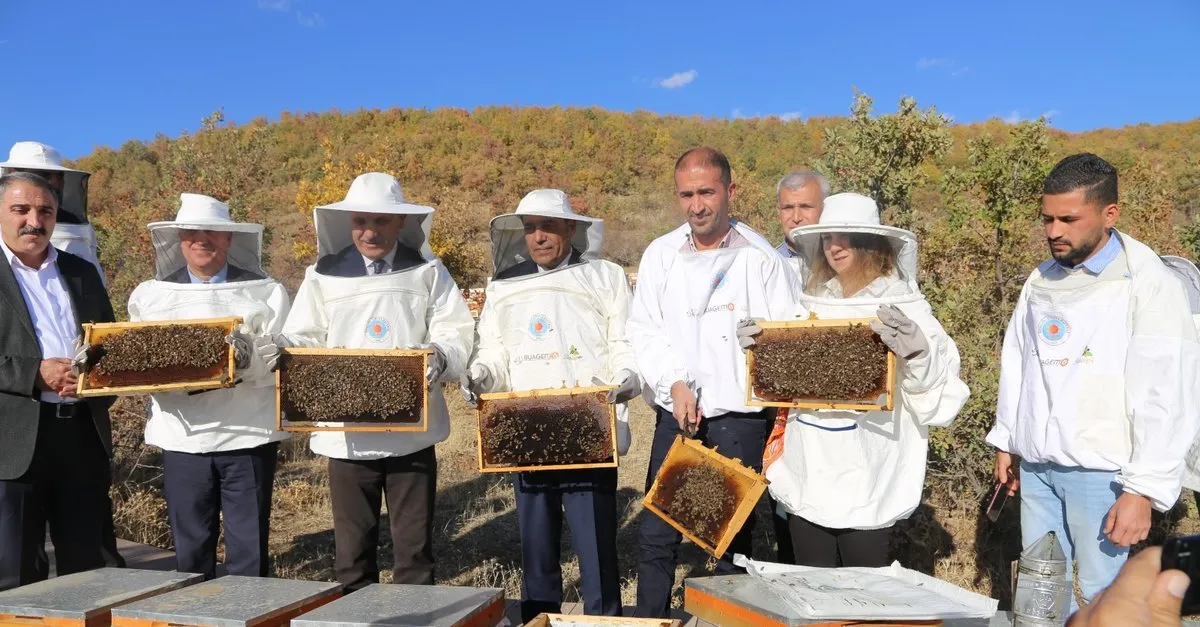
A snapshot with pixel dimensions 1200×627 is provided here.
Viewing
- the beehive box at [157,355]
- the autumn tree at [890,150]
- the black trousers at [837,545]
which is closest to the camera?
the black trousers at [837,545]

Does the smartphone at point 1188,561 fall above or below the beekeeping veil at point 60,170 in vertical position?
below

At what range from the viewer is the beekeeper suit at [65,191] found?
6059 mm

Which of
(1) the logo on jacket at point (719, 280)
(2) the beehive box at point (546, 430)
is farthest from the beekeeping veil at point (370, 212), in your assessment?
(1) the logo on jacket at point (719, 280)

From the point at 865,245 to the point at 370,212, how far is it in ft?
8.98

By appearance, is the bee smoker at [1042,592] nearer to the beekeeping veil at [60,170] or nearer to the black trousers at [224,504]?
the black trousers at [224,504]

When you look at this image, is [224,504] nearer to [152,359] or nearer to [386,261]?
[152,359]

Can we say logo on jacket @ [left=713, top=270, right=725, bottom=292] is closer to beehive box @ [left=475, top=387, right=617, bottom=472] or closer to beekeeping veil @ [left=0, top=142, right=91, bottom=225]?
beehive box @ [left=475, top=387, right=617, bottom=472]

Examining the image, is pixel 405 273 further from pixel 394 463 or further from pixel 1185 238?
pixel 1185 238

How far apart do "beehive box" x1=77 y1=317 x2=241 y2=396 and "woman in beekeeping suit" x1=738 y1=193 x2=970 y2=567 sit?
9.15 feet

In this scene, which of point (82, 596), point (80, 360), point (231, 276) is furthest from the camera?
point (231, 276)

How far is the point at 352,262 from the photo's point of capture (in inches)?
183

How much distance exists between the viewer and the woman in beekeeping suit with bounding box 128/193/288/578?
4500mm

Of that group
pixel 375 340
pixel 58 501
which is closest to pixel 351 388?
pixel 375 340

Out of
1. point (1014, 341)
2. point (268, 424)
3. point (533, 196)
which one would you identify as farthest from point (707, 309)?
point (268, 424)
